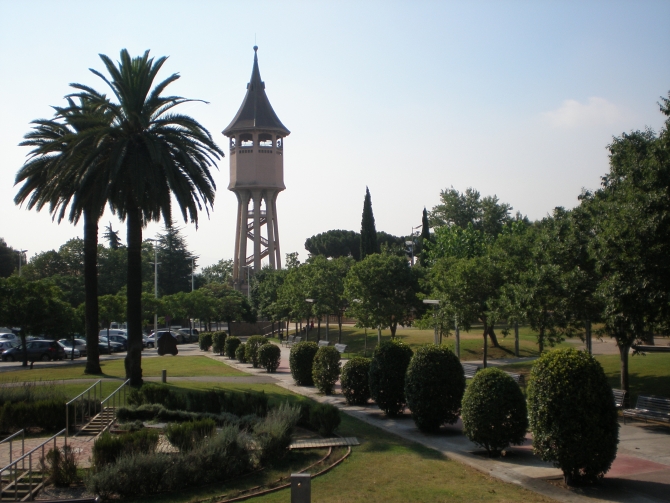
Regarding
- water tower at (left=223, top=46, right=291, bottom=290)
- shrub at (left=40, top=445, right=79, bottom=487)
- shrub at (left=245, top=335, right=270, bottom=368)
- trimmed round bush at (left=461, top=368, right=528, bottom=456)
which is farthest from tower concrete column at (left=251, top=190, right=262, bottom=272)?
shrub at (left=40, top=445, right=79, bottom=487)

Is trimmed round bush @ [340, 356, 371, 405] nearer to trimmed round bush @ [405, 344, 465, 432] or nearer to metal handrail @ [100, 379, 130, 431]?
trimmed round bush @ [405, 344, 465, 432]

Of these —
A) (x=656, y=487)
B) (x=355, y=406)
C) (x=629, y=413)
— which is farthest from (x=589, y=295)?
(x=656, y=487)

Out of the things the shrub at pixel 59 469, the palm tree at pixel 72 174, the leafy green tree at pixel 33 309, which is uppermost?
the palm tree at pixel 72 174

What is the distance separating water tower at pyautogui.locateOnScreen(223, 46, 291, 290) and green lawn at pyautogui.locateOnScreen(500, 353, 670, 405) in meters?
52.5

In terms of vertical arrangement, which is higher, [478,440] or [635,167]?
[635,167]

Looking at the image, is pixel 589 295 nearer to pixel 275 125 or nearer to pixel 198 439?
pixel 198 439

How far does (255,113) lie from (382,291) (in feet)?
157

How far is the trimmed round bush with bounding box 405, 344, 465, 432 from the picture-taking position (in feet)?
51.8

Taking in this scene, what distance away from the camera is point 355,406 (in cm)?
2084

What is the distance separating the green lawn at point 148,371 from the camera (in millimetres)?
29047

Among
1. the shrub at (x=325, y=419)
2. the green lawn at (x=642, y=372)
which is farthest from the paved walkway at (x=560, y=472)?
the green lawn at (x=642, y=372)

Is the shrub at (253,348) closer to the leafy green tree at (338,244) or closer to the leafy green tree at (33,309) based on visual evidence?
the leafy green tree at (33,309)

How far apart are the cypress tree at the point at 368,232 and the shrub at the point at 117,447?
52.9 m

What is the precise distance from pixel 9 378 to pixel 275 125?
5725 cm
